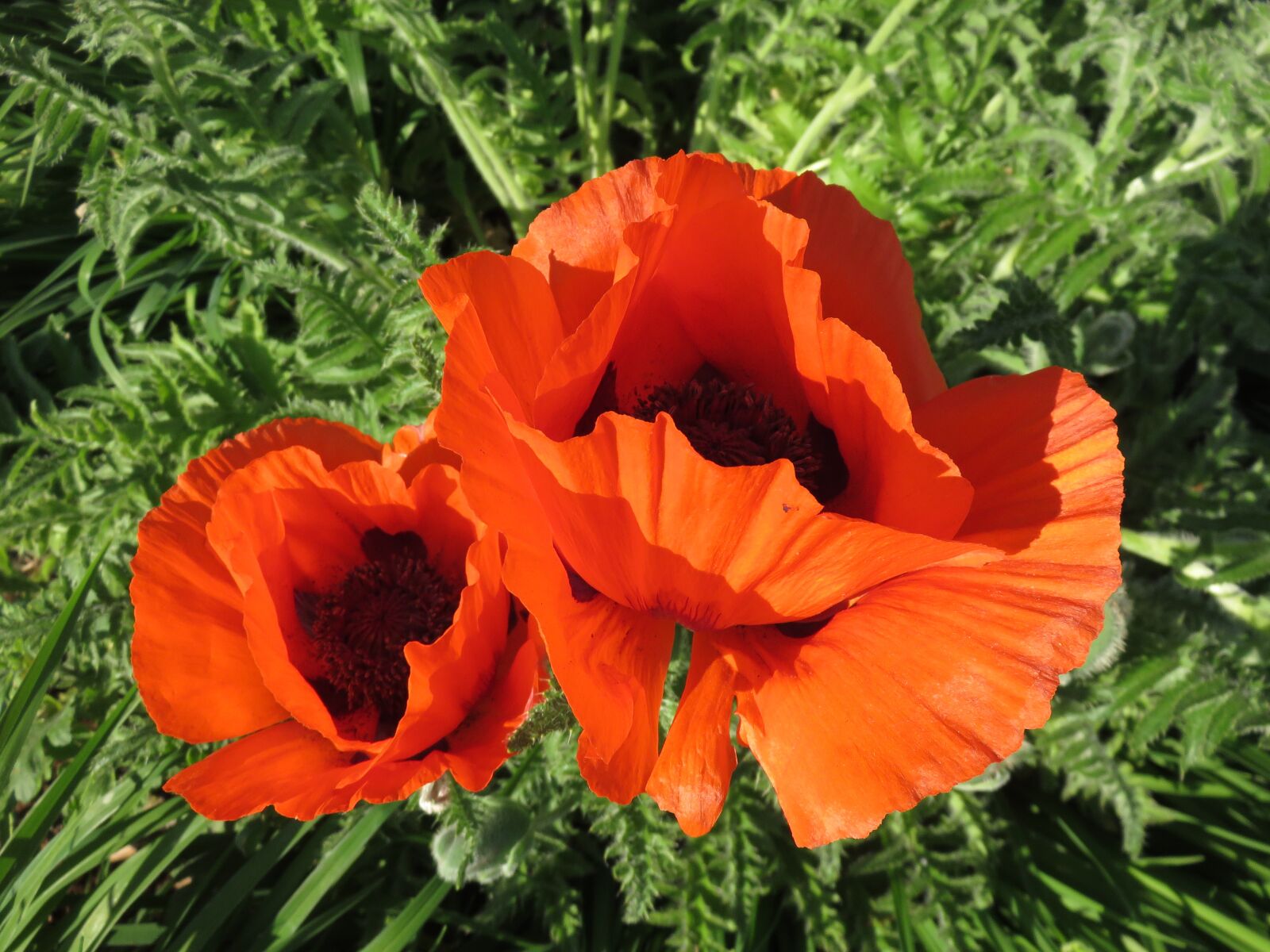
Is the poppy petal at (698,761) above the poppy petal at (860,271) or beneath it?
beneath

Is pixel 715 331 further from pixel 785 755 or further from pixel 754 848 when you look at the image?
pixel 754 848

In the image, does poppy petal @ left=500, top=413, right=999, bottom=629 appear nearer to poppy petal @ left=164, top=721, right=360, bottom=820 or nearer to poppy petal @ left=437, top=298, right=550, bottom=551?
poppy petal @ left=437, top=298, right=550, bottom=551

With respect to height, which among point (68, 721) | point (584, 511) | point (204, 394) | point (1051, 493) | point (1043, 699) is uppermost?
point (584, 511)

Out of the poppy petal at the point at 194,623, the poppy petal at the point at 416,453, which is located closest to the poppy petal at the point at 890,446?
the poppy petal at the point at 416,453

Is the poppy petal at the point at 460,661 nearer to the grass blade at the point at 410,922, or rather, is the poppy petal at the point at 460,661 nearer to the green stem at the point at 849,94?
the grass blade at the point at 410,922

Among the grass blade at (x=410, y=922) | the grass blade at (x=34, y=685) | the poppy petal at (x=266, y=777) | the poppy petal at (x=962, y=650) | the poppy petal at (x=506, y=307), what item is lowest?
the grass blade at (x=410, y=922)

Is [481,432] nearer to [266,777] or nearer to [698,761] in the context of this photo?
[698,761]

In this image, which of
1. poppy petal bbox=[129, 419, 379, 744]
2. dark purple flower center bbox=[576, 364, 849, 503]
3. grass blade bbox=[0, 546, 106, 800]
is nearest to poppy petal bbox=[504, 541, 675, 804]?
dark purple flower center bbox=[576, 364, 849, 503]

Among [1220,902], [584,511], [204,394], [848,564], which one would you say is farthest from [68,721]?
[1220,902]
